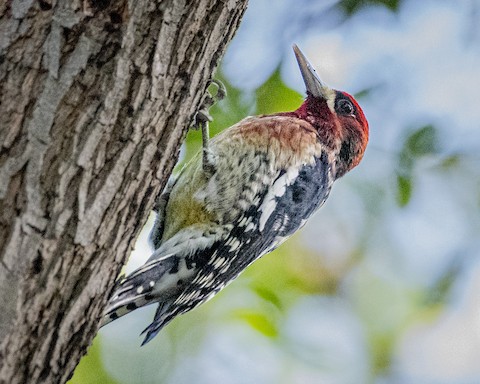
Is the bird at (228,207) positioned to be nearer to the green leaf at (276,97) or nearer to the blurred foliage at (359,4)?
the green leaf at (276,97)

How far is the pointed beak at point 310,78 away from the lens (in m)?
4.28

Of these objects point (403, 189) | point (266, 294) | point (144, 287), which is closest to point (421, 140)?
point (403, 189)

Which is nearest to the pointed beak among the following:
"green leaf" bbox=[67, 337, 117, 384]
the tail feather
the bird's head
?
the bird's head

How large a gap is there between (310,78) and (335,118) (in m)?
0.32

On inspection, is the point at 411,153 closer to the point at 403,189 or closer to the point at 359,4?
the point at 403,189

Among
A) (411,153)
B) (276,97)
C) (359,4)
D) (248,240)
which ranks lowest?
(411,153)

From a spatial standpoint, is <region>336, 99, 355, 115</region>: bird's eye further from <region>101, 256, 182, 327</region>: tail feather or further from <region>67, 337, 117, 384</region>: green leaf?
<region>67, 337, 117, 384</region>: green leaf

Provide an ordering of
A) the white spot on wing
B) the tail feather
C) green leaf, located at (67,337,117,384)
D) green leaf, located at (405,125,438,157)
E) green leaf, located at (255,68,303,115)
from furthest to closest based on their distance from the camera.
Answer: green leaf, located at (405,125,438,157) < green leaf, located at (255,68,303,115) < green leaf, located at (67,337,117,384) < the white spot on wing < the tail feather

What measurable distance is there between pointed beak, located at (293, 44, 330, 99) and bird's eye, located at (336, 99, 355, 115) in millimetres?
96

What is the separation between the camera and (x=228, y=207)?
11.4 feet

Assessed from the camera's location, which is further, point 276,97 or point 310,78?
point 276,97

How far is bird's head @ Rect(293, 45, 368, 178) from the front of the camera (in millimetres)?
4133

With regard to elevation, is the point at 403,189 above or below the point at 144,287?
below

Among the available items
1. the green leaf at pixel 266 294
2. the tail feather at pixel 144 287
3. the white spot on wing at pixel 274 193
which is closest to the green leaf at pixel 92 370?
the green leaf at pixel 266 294
